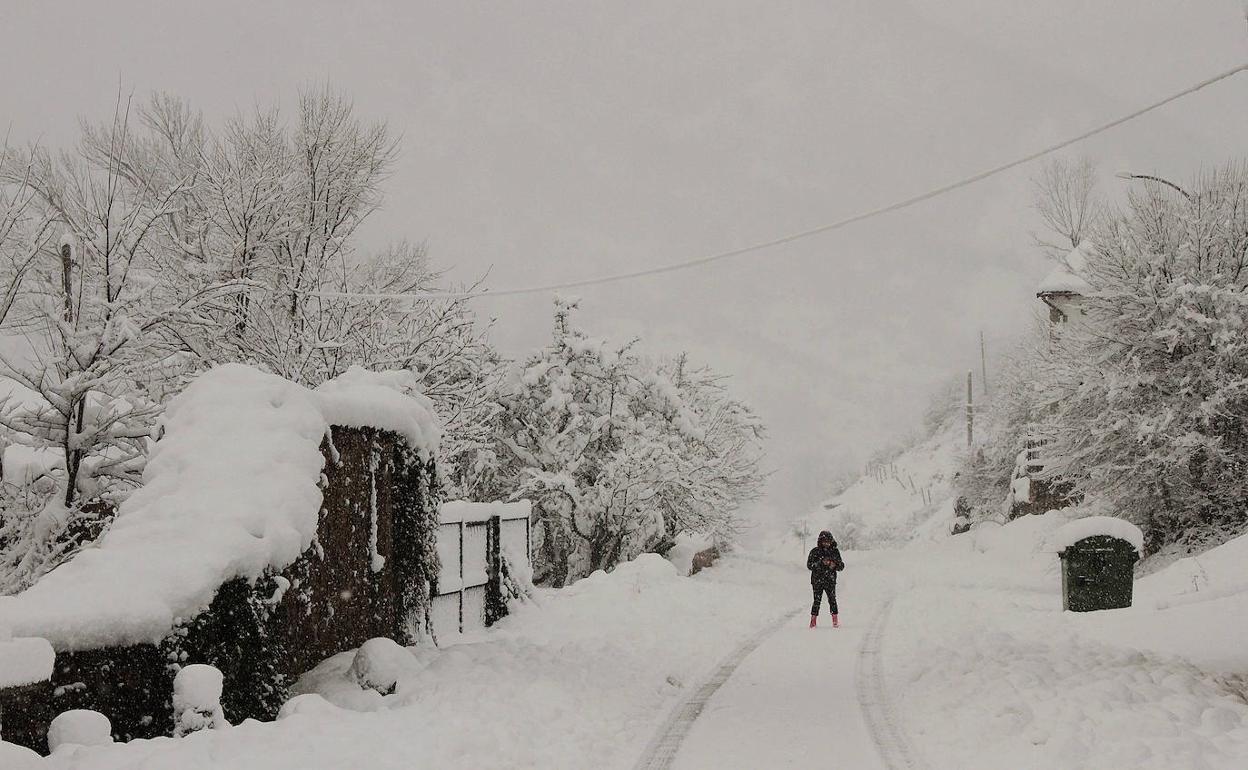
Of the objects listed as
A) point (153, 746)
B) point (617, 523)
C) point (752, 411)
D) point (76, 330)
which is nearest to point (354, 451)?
point (76, 330)

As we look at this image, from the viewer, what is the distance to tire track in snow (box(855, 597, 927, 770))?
7094 mm

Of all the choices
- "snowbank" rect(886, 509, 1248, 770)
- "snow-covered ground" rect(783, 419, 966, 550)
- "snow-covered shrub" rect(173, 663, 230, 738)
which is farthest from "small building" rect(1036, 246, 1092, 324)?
"snow-covered shrub" rect(173, 663, 230, 738)

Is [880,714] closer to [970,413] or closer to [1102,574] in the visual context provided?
[1102,574]

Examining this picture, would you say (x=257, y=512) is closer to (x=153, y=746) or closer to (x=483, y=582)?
(x=153, y=746)

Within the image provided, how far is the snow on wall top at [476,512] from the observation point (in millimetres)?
13430

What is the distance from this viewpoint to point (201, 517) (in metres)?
7.69

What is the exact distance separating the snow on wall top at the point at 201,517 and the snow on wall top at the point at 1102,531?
12317mm

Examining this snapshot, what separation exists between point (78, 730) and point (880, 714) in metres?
6.59

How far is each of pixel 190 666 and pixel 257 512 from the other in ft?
4.67

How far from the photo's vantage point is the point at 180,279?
17.4 meters

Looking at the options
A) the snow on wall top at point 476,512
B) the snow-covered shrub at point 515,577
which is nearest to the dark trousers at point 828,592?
the snow-covered shrub at point 515,577

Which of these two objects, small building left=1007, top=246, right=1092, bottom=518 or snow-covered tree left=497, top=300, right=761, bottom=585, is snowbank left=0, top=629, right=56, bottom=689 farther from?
small building left=1007, top=246, right=1092, bottom=518

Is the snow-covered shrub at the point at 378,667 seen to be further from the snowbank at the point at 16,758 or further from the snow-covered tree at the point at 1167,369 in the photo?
the snow-covered tree at the point at 1167,369

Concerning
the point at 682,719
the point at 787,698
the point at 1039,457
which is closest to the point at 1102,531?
the point at 787,698
